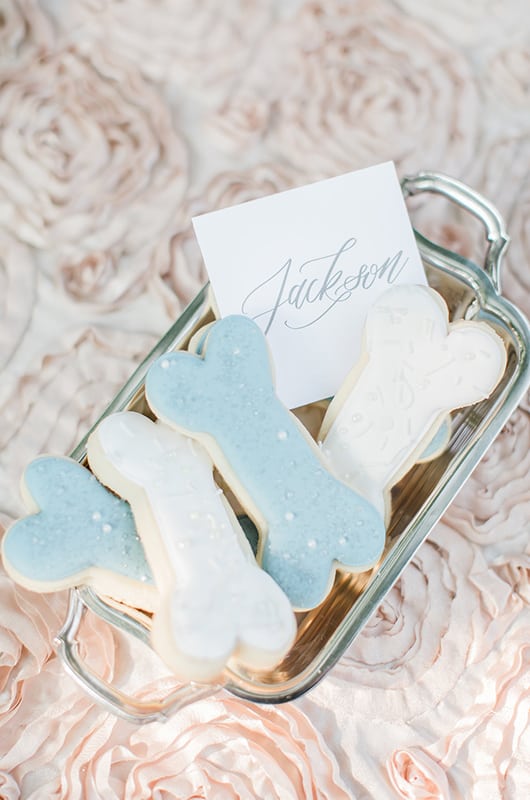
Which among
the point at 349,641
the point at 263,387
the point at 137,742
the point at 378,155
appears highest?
the point at 378,155

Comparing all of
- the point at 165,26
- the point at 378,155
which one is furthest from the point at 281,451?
the point at 165,26

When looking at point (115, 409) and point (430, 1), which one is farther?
point (430, 1)

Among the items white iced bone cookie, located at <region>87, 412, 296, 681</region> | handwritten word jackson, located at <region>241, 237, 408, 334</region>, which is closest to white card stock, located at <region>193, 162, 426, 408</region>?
handwritten word jackson, located at <region>241, 237, 408, 334</region>

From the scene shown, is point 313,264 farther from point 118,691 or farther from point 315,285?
point 118,691

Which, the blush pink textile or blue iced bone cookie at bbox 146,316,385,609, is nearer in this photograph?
blue iced bone cookie at bbox 146,316,385,609

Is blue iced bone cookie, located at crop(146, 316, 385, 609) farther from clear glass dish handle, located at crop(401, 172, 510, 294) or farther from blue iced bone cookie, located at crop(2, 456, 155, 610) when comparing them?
clear glass dish handle, located at crop(401, 172, 510, 294)

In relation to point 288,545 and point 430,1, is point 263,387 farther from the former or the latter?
point 430,1

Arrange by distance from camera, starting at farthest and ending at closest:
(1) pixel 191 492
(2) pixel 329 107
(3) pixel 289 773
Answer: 1. (2) pixel 329 107
2. (3) pixel 289 773
3. (1) pixel 191 492
